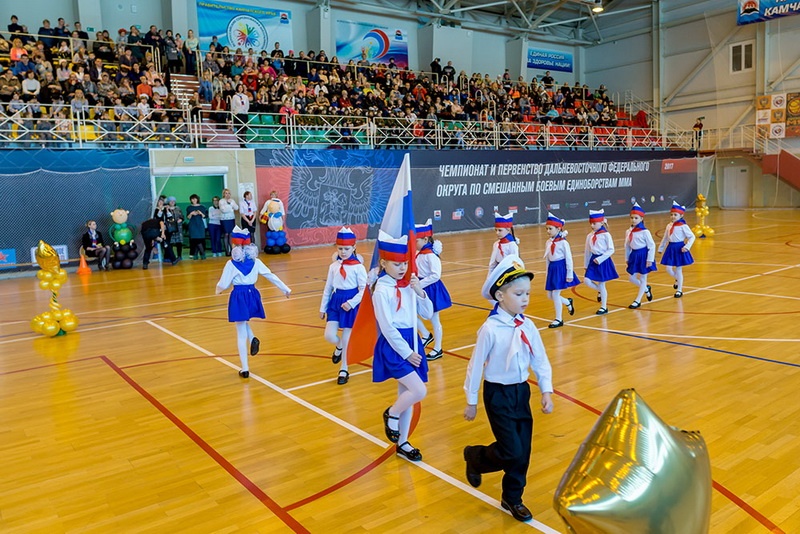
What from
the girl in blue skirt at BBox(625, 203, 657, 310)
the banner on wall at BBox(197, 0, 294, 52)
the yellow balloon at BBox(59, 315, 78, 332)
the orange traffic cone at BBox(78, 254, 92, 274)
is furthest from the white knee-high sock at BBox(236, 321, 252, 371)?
the banner on wall at BBox(197, 0, 294, 52)

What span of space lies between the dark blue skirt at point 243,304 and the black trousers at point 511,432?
369 centimetres

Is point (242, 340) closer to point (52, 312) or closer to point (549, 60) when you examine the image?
point (52, 312)

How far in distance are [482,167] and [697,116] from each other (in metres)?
15.5

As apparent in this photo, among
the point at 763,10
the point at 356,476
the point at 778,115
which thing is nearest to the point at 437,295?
the point at 356,476

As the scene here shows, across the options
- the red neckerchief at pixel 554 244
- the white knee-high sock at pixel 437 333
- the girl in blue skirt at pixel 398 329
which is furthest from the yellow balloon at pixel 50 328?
the red neckerchief at pixel 554 244

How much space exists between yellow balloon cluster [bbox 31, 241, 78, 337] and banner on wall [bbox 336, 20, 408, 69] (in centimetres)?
2074

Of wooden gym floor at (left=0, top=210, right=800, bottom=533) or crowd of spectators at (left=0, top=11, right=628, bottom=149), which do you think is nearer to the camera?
wooden gym floor at (left=0, top=210, right=800, bottom=533)

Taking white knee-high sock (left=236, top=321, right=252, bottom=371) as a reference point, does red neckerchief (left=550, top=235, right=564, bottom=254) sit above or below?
above

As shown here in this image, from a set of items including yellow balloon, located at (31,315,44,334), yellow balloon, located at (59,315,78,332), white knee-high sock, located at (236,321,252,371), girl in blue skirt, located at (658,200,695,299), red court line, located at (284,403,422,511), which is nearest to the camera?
red court line, located at (284,403,422,511)

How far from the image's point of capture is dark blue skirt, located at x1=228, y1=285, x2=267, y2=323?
677cm

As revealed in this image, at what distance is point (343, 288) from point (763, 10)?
2948 cm

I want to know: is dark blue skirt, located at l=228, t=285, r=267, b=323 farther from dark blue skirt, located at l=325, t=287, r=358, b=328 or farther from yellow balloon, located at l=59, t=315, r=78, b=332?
yellow balloon, located at l=59, t=315, r=78, b=332

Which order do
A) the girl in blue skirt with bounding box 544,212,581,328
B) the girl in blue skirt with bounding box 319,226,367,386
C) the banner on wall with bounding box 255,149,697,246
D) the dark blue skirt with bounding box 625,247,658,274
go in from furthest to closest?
1. the banner on wall with bounding box 255,149,697,246
2. the dark blue skirt with bounding box 625,247,658,274
3. the girl in blue skirt with bounding box 544,212,581,328
4. the girl in blue skirt with bounding box 319,226,367,386

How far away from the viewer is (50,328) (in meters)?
9.34
